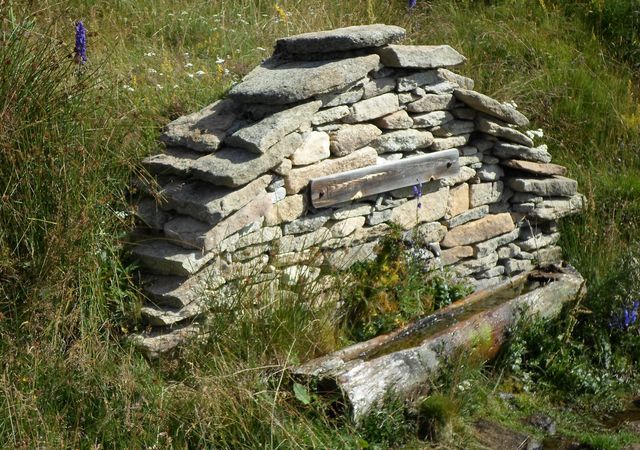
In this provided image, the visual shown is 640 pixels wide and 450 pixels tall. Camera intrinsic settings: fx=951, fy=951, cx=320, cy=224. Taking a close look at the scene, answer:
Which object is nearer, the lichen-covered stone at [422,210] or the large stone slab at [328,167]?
the large stone slab at [328,167]

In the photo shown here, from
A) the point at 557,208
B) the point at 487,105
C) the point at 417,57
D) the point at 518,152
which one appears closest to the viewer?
the point at 417,57

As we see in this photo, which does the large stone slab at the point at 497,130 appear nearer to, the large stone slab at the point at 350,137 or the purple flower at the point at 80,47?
the large stone slab at the point at 350,137

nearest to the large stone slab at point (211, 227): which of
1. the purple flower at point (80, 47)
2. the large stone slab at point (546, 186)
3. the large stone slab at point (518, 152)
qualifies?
the purple flower at point (80, 47)

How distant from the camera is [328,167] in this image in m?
6.02

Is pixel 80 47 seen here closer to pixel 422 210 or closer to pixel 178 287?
pixel 178 287

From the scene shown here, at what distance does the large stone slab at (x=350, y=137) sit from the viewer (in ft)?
19.9

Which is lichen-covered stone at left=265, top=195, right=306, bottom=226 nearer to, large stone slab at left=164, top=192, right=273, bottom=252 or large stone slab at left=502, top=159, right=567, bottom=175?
large stone slab at left=164, top=192, right=273, bottom=252

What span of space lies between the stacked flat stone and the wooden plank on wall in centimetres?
7

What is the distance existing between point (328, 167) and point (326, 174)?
0.05m

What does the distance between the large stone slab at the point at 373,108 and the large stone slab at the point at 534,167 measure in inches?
46.3

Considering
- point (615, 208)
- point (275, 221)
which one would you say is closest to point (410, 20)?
point (615, 208)

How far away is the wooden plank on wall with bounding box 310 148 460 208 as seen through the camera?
598 centimetres

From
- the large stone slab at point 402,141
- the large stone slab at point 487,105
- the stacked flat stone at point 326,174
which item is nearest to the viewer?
the stacked flat stone at point 326,174

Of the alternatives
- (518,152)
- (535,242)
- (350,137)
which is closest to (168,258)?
(350,137)
